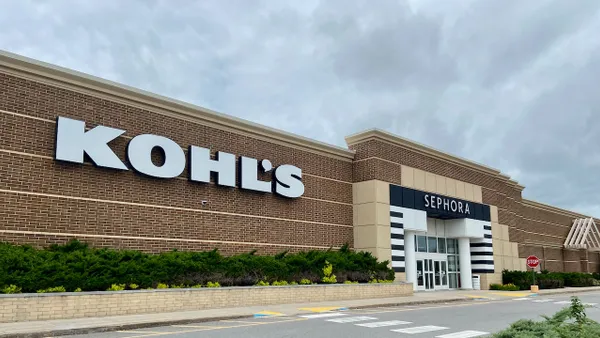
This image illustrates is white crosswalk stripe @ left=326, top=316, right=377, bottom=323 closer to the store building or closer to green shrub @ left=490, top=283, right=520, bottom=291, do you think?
the store building

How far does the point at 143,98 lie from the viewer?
20672mm

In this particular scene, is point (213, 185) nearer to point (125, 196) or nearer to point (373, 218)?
point (125, 196)

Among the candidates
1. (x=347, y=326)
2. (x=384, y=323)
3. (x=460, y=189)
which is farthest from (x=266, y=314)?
(x=460, y=189)

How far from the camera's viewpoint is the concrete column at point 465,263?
3584 centimetres

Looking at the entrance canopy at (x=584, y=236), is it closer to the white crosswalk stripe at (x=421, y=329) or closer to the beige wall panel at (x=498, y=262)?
the beige wall panel at (x=498, y=262)

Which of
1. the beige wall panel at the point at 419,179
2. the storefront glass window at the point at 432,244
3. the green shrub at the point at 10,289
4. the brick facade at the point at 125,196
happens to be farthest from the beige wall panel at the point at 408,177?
the green shrub at the point at 10,289

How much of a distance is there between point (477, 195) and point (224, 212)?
71.3ft

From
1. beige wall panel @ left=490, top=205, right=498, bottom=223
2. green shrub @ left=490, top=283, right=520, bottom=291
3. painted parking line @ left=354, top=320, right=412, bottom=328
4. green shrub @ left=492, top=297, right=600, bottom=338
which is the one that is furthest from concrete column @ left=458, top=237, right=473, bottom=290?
green shrub @ left=492, top=297, right=600, bottom=338

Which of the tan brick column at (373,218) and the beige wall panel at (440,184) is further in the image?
the beige wall panel at (440,184)

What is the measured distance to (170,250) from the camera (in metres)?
20.5

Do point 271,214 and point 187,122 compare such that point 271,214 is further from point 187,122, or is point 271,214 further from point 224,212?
point 187,122

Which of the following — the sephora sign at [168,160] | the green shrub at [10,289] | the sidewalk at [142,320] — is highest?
the sephora sign at [168,160]

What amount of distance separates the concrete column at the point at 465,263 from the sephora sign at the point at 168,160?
1563 centimetres

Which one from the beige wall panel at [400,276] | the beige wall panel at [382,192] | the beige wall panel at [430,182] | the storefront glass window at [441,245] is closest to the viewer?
the beige wall panel at [382,192]
